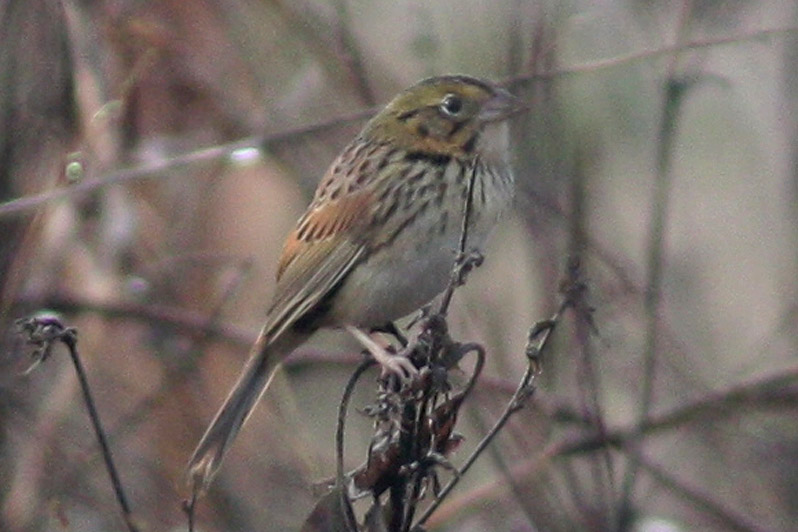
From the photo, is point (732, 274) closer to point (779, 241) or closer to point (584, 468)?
point (779, 241)

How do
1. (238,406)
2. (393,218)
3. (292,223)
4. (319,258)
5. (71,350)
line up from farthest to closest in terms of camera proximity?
(292,223)
(319,258)
(393,218)
(238,406)
(71,350)

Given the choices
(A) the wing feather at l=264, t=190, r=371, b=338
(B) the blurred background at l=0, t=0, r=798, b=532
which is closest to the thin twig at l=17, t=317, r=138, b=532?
(B) the blurred background at l=0, t=0, r=798, b=532

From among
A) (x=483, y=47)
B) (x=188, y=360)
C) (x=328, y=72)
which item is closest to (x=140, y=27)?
(x=328, y=72)

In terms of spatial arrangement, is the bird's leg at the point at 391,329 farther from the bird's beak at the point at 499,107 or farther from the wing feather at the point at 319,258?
the bird's beak at the point at 499,107

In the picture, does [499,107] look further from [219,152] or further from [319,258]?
Result: [219,152]

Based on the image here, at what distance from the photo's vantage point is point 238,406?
383cm

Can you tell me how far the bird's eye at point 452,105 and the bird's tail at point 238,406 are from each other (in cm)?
65

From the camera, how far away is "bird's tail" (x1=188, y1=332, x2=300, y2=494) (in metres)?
3.50

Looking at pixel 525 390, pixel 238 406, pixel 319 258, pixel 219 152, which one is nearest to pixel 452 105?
pixel 319 258

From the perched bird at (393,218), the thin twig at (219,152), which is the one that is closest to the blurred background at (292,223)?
the thin twig at (219,152)

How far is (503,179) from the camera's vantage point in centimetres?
400

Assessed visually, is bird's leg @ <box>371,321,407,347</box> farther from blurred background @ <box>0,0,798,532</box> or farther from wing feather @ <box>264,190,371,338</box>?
blurred background @ <box>0,0,798,532</box>

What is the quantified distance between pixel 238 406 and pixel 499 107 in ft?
3.07

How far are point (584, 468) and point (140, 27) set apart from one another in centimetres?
225
